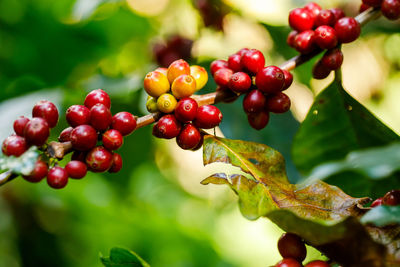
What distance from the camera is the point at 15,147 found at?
2.61 feet

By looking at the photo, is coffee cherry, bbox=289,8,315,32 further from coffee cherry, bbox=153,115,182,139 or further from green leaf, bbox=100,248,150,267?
green leaf, bbox=100,248,150,267

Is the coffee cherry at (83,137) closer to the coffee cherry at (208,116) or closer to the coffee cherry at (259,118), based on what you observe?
the coffee cherry at (208,116)

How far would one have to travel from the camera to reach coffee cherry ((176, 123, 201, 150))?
0.96 meters

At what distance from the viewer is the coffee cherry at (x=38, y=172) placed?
80 centimetres

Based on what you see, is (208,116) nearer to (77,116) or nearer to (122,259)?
(77,116)

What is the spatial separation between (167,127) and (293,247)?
1.17 feet

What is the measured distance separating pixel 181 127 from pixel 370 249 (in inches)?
18.0

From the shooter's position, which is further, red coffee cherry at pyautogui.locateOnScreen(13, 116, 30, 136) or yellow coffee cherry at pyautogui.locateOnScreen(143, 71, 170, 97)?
yellow coffee cherry at pyautogui.locateOnScreen(143, 71, 170, 97)

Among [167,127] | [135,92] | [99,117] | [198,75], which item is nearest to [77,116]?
[99,117]

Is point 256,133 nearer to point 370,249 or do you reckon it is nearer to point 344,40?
point 344,40

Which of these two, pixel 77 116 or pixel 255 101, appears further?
pixel 255 101

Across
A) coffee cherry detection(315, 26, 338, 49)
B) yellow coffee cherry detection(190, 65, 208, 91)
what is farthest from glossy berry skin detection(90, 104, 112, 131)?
coffee cherry detection(315, 26, 338, 49)

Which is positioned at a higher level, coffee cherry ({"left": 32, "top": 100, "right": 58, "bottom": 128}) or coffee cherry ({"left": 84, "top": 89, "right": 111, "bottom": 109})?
coffee cherry ({"left": 32, "top": 100, "right": 58, "bottom": 128})

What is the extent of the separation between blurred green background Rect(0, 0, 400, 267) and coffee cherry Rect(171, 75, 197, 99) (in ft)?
2.73
